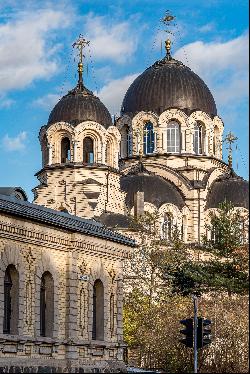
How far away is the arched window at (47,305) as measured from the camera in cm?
2895

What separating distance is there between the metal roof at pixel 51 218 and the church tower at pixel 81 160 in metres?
27.6

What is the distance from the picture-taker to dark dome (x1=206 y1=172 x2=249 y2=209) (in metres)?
67.4

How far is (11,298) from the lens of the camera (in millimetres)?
27266

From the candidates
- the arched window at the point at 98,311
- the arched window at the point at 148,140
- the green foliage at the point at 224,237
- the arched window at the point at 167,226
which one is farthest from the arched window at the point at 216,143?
the arched window at the point at 98,311

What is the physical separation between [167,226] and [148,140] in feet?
30.2

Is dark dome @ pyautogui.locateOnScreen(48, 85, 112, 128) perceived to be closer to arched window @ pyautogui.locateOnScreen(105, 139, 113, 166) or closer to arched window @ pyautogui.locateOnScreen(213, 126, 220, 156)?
arched window @ pyautogui.locateOnScreen(105, 139, 113, 166)

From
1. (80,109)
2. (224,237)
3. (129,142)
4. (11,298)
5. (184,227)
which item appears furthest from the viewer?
(129,142)

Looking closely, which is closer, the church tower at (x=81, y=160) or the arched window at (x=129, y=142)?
the church tower at (x=81, y=160)

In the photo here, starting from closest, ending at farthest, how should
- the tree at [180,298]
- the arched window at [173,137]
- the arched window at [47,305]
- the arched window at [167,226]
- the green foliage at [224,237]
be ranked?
1. the arched window at [47,305]
2. the tree at [180,298]
3. the green foliage at [224,237]
4. the arched window at [167,226]
5. the arched window at [173,137]

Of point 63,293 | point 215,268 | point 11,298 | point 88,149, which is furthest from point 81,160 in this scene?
point 11,298

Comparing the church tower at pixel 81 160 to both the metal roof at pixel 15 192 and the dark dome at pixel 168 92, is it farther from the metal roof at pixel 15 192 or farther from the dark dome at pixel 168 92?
the metal roof at pixel 15 192

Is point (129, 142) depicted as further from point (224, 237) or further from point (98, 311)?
point (98, 311)

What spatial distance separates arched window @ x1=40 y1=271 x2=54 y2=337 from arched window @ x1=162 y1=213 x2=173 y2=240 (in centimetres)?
3387

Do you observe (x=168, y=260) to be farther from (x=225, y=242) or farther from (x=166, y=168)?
(x=166, y=168)
